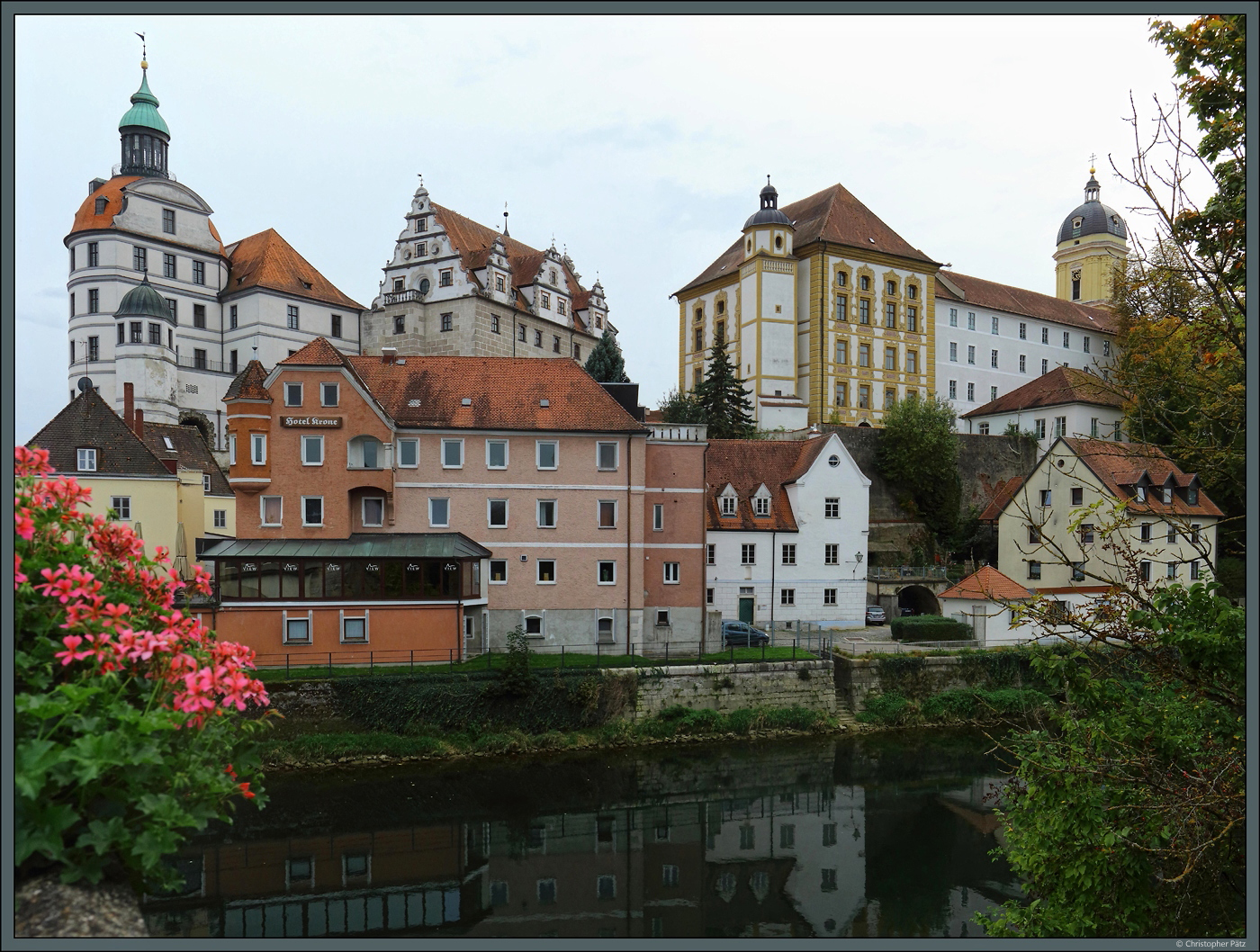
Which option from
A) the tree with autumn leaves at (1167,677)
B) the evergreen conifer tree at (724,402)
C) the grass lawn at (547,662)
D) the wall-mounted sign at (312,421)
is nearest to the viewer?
the tree with autumn leaves at (1167,677)

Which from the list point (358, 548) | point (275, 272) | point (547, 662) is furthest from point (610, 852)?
point (275, 272)

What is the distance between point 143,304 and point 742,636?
139ft

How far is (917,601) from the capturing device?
42.9 metres

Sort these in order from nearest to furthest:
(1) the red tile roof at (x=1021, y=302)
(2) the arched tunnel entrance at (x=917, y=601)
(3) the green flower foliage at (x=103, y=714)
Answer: (3) the green flower foliage at (x=103, y=714) < (2) the arched tunnel entrance at (x=917, y=601) < (1) the red tile roof at (x=1021, y=302)

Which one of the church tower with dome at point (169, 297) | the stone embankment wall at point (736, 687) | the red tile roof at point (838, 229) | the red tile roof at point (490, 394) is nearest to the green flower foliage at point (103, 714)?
the stone embankment wall at point (736, 687)

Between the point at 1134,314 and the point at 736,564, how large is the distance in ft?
98.0

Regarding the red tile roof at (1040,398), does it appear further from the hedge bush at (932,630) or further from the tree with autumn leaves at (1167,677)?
the tree with autumn leaves at (1167,677)

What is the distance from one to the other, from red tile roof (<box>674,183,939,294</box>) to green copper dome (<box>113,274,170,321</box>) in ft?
121

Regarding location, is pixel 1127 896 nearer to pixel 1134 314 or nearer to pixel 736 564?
pixel 1134 314

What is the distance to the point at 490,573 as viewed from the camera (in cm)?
3133

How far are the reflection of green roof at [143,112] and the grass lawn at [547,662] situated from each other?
1988 inches

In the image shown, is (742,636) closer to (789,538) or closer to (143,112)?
(789,538)

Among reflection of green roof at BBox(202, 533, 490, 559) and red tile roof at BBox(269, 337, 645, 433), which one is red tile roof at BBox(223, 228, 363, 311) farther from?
reflection of green roof at BBox(202, 533, 490, 559)

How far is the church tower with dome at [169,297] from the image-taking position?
52406 mm
